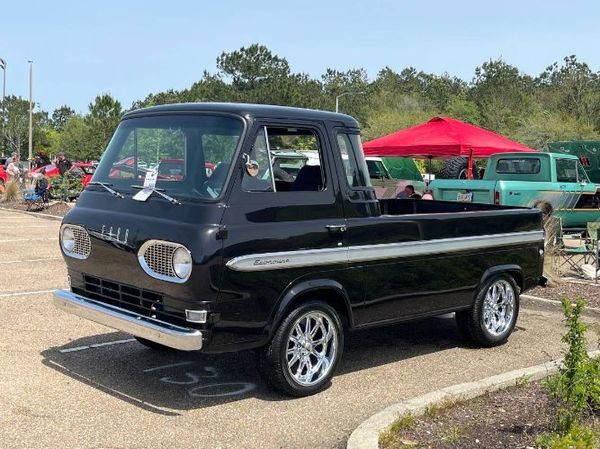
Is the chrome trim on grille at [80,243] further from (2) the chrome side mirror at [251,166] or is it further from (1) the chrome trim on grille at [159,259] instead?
Answer: (2) the chrome side mirror at [251,166]

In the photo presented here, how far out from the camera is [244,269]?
499 centimetres

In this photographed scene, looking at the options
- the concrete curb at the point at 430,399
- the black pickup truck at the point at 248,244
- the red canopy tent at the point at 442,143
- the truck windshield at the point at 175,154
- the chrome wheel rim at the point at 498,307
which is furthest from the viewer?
the red canopy tent at the point at 442,143

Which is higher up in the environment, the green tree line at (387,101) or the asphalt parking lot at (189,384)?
the green tree line at (387,101)

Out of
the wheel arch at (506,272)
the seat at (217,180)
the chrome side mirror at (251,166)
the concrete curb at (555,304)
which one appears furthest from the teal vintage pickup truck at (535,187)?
the seat at (217,180)

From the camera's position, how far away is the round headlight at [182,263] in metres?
4.86

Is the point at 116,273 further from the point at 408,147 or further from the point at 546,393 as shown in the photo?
the point at 408,147

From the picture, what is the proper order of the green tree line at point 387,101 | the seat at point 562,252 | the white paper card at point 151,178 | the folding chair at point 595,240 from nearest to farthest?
the white paper card at point 151,178
the folding chair at point 595,240
the seat at point 562,252
the green tree line at point 387,101

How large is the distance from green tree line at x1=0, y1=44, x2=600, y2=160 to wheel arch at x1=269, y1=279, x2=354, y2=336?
35773mm

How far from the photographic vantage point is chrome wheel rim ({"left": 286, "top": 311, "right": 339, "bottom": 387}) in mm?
5465

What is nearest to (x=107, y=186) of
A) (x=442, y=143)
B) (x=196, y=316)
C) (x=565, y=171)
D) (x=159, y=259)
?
(x=159, y=259)

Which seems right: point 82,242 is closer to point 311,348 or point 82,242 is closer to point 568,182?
point 311,348

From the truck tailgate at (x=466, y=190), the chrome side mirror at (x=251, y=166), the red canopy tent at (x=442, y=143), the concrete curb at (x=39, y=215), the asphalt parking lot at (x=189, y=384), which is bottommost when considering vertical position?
the asphalt parking lot at (x=189, y=384)

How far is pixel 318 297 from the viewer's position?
5.60 m

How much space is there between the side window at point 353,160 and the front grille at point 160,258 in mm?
1644
